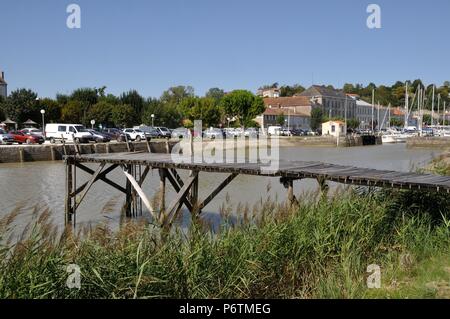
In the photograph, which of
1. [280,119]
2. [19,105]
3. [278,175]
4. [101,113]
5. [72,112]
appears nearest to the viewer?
[278,175]

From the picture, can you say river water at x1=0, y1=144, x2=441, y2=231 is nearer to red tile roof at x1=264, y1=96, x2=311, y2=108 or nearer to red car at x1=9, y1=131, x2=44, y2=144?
red car at x1=9, y1=131, x2=44, y2=144

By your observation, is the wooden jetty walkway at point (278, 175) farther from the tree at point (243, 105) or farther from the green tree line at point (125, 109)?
the tree at point (243, 105)

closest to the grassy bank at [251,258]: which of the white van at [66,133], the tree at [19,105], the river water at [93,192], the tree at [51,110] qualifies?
the river water at [93,192]

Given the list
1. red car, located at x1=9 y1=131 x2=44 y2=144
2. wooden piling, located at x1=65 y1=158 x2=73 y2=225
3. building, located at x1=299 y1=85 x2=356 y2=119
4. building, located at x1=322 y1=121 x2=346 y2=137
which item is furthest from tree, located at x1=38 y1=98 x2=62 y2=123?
building, located at x1=299 y1=85 x2=356 y2=119

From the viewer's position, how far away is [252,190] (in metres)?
19.9

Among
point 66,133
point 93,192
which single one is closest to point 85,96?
point 66,133

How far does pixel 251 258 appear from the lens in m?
6.80

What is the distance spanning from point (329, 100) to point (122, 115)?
220ft

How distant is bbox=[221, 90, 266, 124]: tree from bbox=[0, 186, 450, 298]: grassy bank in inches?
2865

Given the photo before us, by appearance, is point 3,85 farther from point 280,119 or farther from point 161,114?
point 280,119

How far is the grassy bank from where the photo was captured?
18.7ft
